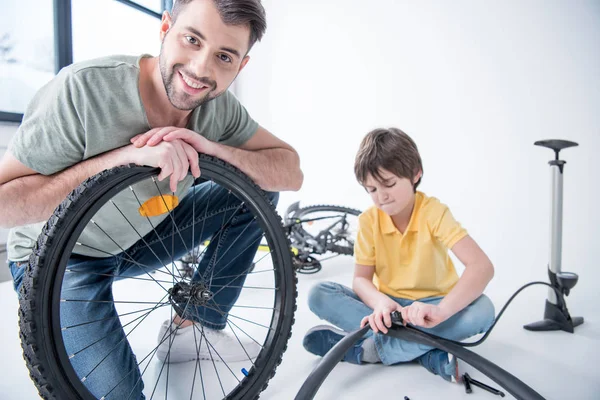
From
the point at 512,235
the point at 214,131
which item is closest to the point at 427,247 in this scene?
the point at 214,131

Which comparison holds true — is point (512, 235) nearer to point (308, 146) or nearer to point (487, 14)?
point (487, 14)

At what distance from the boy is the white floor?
50 mm

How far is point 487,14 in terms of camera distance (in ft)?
7.50

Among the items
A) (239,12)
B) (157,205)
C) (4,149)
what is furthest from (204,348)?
(4,149)

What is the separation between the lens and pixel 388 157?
46.2 inches

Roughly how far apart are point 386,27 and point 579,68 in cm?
115

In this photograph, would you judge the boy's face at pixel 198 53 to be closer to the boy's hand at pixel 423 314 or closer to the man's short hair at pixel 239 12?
the man's short hair at pixel 239 12

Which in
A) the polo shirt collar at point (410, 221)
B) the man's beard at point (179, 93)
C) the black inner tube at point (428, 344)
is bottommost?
the black inner tube at point (428, 344)

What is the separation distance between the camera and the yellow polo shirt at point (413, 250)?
1166mm

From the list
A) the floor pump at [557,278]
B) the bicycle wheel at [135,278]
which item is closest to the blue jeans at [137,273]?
the bicycle wheel at [135,278]

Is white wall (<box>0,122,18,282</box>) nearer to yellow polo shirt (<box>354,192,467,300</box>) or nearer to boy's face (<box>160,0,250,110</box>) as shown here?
boy's face (<box>160,0,250,110</box>)

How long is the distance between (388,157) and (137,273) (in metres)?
0.79

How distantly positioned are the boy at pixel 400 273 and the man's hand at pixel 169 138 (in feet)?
1.66

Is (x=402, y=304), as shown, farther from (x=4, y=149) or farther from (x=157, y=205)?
(x=4, y=149)
